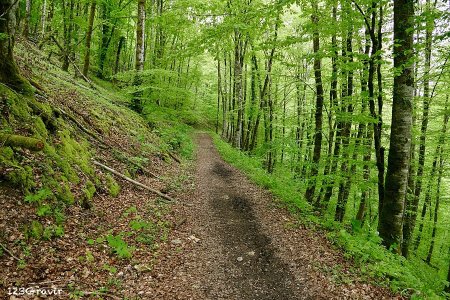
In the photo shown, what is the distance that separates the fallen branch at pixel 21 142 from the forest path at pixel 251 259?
143 inches

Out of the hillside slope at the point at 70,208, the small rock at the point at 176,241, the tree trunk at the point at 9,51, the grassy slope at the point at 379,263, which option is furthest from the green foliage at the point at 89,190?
the grassy slope at the point at 379,263

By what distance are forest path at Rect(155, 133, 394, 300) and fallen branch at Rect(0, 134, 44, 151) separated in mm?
3627

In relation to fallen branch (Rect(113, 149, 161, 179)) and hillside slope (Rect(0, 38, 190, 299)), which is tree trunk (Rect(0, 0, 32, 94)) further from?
fallen branch (Rect(113, 149, 161, 179))

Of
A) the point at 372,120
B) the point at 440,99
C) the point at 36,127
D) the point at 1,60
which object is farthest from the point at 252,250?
the point at 440,99

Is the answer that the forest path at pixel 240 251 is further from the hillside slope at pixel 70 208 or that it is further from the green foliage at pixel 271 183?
the hillside slope at pixel 70 208

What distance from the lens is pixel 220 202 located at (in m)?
9.91

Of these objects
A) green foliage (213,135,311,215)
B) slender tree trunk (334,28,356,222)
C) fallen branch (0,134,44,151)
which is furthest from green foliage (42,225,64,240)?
slender tree trunk (334,28,356,222)

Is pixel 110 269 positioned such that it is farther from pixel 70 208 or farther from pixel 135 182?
pixel 135 182

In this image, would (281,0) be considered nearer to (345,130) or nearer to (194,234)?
(345,130)

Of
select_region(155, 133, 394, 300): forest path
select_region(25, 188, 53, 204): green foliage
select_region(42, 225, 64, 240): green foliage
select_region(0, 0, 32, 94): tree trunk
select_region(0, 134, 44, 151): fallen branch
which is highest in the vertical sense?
select_region(0, 0, 32, 94): tree trunk

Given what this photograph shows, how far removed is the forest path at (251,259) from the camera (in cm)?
532

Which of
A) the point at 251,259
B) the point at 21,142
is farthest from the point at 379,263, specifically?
the point at 21,142

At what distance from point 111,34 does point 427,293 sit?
2702 centimetres

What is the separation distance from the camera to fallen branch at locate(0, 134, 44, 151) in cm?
549
